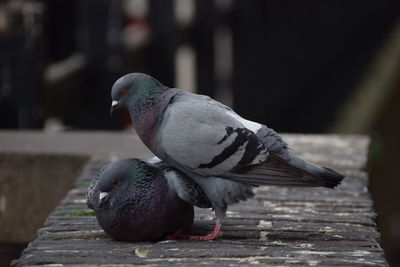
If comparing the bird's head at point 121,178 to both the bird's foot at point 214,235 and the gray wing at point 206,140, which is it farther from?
the bird's foot at point 214,235

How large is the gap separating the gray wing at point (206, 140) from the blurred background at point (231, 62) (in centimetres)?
200

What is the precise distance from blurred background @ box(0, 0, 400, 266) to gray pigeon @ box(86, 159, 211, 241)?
1.79m

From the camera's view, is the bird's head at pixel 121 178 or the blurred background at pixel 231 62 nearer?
the bird's head at pixel 121 178

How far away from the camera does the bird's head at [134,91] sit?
408 cm

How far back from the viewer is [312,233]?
4.25 m

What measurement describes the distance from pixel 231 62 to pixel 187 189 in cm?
701

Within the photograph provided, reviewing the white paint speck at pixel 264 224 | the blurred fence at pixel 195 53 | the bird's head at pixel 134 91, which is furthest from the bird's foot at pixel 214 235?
the blurred fence at pixel 195 53

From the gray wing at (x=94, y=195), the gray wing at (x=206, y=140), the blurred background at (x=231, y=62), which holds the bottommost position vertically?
the blurred background at (x=231, y=62)

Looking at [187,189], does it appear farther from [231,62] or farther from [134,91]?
[231,62]

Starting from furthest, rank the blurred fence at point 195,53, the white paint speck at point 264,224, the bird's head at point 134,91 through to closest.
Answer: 1. the blurred fence at point 195,53
2. the white paint speck at point 264,224
3. the bird's head at point 134,91

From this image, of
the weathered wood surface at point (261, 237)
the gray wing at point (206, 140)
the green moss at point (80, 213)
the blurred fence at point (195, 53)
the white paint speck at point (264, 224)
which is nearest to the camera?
the weathered wood surface at point (261, 237)

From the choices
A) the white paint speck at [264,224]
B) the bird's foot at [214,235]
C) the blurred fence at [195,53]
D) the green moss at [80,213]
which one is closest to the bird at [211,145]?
the bird's foot at [214,235]

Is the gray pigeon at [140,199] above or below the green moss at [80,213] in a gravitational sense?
above

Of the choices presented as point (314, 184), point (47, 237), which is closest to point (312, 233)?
point (314, 184)
